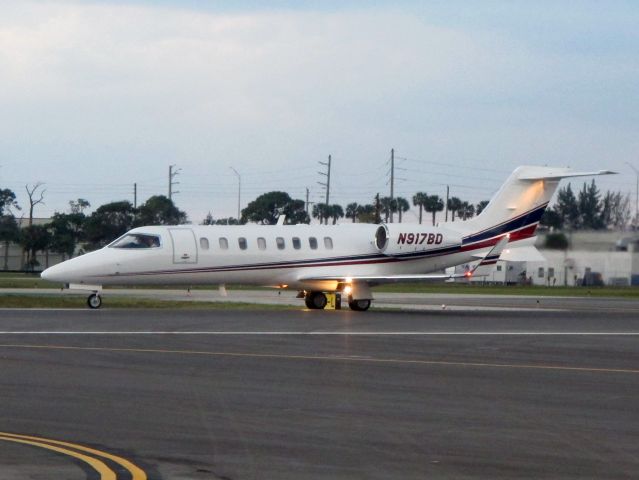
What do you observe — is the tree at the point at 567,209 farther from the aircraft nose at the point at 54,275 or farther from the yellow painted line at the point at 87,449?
the yellow painted line at the point at 87,449

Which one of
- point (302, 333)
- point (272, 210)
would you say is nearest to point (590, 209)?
point (302, 333)

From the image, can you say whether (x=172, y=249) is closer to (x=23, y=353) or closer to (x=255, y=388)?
(x=23, y=353)

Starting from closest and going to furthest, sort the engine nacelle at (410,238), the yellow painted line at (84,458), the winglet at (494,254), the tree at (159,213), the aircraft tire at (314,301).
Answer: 1. the yellow painted line at (84,458)
2. the winglet at (494,254)
3. the engine nacelle at (410,238)
4. the aircraft tire at (314,301)
5. the tree at (159,213)

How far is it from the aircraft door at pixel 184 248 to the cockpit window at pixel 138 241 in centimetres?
57

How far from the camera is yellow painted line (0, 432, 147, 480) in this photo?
9.16 m

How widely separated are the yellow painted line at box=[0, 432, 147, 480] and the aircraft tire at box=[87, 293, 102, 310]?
23020 mm

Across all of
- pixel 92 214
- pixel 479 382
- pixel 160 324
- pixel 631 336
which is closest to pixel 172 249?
pixel 160 324

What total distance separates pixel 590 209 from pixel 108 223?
50072 mm

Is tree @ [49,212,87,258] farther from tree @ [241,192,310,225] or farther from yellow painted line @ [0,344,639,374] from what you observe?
yellow painted line @ [0,344,639,374]

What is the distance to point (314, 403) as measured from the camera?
13.3 meters

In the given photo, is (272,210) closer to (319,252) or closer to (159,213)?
(159,213)

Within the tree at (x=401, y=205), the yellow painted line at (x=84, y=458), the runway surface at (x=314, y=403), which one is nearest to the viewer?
the yellow painted line at (x=84, y=458)

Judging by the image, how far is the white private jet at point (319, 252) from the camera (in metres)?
33.5

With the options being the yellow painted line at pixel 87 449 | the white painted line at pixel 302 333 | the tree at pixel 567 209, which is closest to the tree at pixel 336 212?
the tree at pixel 567 209
